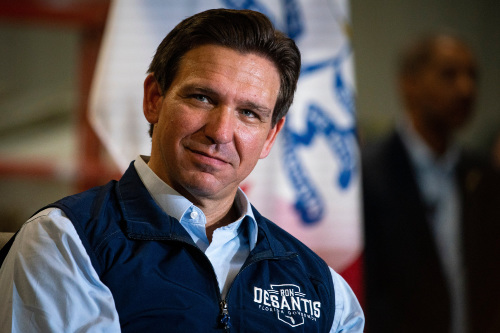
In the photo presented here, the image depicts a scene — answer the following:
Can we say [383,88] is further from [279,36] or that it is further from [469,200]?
[279,36]

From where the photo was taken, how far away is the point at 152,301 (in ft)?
3.48

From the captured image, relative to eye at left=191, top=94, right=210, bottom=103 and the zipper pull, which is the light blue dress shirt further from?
eye at left=191, top=94, right=210, bottom=103

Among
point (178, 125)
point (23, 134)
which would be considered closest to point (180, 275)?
point (178, 125)

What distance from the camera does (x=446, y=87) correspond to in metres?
3.39

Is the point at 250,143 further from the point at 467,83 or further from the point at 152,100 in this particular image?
the point at 467,83

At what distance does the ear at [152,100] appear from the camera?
1.29 metres

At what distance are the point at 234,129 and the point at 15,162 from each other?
2.07 metres

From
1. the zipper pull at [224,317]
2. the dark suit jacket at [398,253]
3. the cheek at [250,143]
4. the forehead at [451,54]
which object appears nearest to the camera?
the zipper pull at [224,317]

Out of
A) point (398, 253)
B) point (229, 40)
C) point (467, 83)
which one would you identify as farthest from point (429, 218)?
point (229, 40)

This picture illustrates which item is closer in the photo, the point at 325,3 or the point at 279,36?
the point at 279,36

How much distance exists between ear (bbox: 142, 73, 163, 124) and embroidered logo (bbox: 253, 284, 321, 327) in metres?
0.41

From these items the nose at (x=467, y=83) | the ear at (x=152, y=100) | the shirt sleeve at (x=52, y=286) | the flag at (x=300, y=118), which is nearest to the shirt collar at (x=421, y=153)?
the nose at (x=467, y=83)

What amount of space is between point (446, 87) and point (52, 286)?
2.85 metres

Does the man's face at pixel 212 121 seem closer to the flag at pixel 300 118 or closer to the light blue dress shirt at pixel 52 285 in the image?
the light blue dress shirt at pixel 52 285
